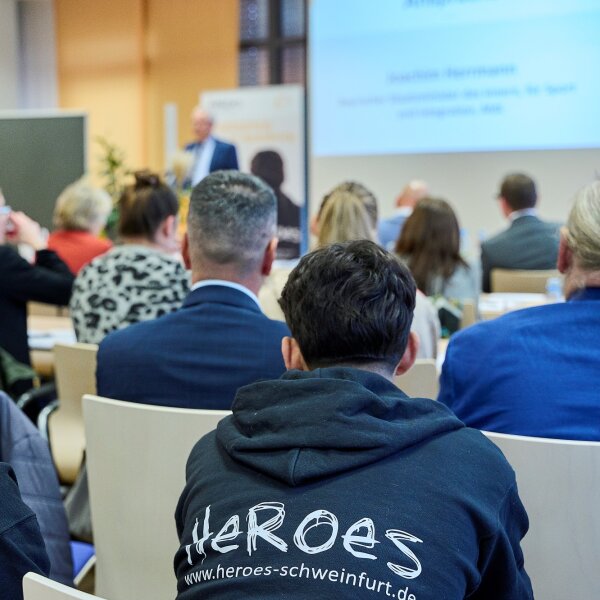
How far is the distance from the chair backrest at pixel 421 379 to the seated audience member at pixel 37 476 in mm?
842

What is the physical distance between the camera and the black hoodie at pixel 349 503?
895 mm

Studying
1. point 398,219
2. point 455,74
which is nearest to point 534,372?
point 398,219

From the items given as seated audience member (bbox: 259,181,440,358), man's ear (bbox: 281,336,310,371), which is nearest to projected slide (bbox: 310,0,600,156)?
seated audience member (bbox: 259,181,440,358)

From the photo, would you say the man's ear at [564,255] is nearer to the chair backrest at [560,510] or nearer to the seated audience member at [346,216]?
the chair backrest at [560,510]

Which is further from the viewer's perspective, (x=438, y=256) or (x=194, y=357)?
(x=438, y=256)

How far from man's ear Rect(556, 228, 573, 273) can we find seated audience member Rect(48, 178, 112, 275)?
8.97 ft

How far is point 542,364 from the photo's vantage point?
1482 mm

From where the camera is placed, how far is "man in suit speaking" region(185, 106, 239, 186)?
704cm

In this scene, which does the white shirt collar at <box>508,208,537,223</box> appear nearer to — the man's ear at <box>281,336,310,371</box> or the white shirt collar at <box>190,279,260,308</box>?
the white shirt collar at <box>190,279,260,308</box>

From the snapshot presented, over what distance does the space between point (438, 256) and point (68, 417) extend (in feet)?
5.57

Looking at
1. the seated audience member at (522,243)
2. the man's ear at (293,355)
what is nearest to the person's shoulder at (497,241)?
the seated audience member at (522,243)

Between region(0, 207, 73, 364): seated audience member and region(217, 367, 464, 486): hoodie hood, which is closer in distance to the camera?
region(217, 367, 464, 486): hoodie hood

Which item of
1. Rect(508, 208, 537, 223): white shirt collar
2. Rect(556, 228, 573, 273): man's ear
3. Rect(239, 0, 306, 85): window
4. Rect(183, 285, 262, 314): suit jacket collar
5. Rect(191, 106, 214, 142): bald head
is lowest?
Rect(508, 208, 537, 223): white shirt collar

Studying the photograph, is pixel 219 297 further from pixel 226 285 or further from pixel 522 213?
pixel 522 213
